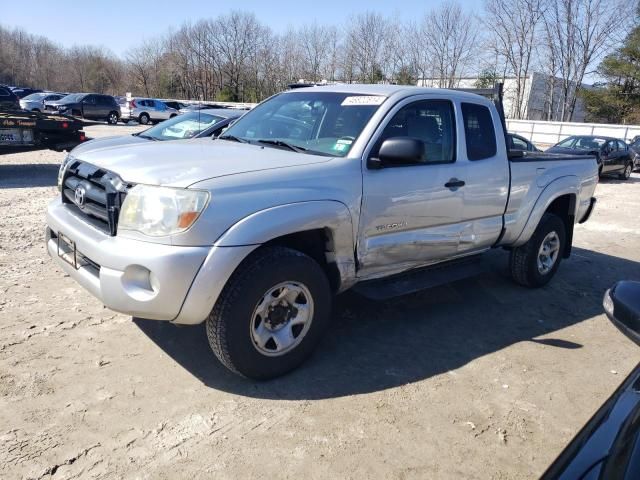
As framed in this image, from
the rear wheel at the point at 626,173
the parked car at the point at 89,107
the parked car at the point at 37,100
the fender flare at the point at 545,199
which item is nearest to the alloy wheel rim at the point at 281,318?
the fender flare at the point at 545,199

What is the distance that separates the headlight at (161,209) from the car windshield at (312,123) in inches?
45.4

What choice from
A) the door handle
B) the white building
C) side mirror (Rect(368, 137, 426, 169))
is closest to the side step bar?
the door handle

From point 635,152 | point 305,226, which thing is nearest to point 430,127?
point 305,226

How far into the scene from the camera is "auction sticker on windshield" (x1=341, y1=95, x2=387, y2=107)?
4039 millimetres

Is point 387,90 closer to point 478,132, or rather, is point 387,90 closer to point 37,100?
point 478,132

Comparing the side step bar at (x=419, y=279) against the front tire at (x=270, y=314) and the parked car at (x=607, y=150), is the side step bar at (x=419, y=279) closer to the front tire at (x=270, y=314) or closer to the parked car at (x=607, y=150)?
the front tire at (x=270, y=314)

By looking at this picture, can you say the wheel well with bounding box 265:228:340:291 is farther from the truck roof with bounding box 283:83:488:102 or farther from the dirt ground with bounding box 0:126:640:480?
the truck roof with bounding box 283:83:488:102

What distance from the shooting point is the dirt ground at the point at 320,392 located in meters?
2.77

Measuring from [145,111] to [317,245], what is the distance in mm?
31103

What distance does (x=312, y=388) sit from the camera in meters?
3.45

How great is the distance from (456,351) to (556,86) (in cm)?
4913

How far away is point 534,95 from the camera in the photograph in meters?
49.5

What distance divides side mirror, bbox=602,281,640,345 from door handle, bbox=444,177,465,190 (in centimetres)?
216

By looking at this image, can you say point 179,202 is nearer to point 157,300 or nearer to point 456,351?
point 157,300
